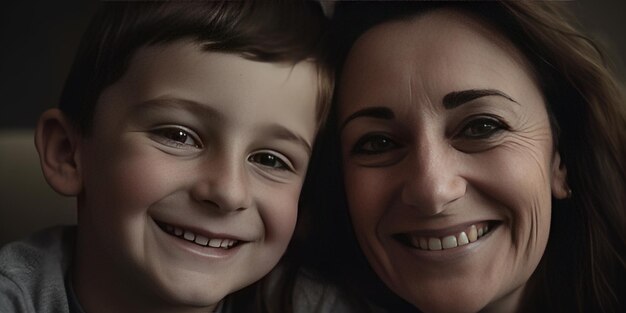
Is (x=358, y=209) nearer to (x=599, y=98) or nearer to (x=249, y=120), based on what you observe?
(x=249, y=120)

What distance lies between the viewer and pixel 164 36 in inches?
31.3

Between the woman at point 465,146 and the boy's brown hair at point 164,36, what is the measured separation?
8 cm

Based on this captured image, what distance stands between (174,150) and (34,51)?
18 cm

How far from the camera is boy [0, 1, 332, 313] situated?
2.59 feet

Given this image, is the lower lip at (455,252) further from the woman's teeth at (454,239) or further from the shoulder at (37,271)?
the shoulder at (37,271)

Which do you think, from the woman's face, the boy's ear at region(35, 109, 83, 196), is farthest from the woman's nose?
the boy's ear at region(35, 109, 83, 196)

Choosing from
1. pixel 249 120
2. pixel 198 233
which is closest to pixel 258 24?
pixel 249 120

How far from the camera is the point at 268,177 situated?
826 mm

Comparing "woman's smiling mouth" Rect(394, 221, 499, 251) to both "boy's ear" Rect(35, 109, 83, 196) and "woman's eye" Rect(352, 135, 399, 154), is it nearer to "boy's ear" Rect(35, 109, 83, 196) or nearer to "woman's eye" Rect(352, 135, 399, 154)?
"woman's eye" Rect(352, 135, 399, 154)

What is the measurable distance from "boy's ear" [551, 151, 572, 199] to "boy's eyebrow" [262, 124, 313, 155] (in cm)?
27

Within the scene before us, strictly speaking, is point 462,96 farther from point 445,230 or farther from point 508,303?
point 508,303

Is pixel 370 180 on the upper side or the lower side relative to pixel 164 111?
lower

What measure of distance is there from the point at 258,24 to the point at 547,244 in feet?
1.27

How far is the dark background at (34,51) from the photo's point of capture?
32.2 inches
